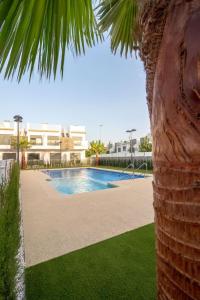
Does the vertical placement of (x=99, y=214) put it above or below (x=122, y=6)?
below

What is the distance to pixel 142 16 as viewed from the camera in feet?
3.45

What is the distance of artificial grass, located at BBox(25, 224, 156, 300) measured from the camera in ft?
9.68

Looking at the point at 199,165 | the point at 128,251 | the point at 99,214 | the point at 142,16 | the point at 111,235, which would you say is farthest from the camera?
the point at 99,214

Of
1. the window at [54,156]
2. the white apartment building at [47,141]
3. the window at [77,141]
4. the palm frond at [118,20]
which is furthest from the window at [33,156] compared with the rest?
the palm frond at [118,20]

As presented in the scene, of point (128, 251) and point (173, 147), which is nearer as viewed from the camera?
point (173, 147)

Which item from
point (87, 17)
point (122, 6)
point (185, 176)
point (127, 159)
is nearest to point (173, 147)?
point (185, 176)

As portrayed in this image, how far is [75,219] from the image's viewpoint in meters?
6.38

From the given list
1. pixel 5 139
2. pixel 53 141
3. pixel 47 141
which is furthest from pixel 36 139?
pixel 5 139

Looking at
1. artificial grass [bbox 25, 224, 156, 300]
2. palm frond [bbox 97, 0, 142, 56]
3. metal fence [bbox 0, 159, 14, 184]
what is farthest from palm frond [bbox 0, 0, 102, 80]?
artificial grass [bbox 25, 224, 156, 300]

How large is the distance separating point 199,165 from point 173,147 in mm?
125

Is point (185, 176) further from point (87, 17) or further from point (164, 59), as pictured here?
point (87, 17)

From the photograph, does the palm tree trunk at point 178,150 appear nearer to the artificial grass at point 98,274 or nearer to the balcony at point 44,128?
the artificial grass at point 98,274

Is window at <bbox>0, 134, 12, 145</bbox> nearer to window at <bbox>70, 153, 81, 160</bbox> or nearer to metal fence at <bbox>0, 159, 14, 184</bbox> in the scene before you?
window at <bbox>70, 153, 81, 160</bbox>

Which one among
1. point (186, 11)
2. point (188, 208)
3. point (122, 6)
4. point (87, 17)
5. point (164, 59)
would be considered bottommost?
point (188, 208)
